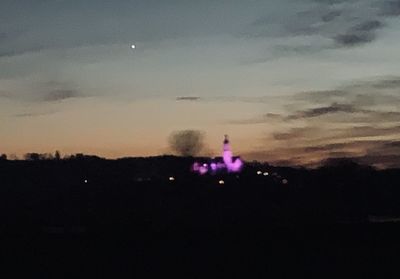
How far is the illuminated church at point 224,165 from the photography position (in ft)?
332

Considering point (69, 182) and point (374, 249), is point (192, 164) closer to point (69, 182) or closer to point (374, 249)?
point (69, 182)

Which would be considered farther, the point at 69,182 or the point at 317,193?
the point at 69,182

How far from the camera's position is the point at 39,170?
353 feet

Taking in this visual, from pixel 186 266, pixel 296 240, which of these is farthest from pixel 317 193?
pixel 186 266

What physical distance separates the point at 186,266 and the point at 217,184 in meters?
71.3

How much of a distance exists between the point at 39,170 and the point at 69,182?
3.28 metres

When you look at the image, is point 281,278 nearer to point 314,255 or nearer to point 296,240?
point 314,255

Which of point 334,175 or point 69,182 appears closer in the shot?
point 334,175

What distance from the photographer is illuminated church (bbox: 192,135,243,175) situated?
101250mm

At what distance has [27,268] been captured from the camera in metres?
23.6

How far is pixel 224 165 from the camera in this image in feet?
335

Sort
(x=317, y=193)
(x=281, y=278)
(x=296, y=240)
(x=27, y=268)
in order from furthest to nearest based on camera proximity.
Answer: (x=317, y=193), (x=296, y=240), (x=27, y=268), (x=281, y=278)

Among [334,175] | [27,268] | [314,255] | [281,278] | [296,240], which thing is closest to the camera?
[281,278]

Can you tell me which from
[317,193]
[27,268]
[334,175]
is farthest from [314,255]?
[334,175]
